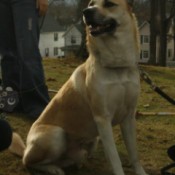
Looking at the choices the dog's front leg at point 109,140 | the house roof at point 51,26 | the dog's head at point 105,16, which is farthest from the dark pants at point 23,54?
the house roof at point 51,26

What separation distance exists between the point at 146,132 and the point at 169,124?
0.60 m

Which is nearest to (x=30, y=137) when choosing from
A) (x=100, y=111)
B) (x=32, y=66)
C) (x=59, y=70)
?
(x=100, y=111)

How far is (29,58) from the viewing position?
5.99m

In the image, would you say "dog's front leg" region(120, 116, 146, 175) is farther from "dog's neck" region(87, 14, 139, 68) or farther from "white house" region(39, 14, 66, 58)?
"white house" region(39, 14, 66, 58)

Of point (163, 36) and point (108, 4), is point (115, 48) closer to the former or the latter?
point (108, 4)

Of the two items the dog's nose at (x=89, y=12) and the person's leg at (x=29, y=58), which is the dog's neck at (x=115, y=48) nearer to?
the dog's nose at (x=89, y=12)

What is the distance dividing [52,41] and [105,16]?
236ft

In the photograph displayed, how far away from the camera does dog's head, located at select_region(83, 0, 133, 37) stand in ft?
13.2

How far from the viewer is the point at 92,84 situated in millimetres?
4152

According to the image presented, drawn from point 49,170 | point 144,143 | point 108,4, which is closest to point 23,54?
point 144,143

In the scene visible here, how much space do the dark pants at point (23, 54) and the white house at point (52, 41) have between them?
2611 inches

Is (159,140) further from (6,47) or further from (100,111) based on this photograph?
(6,47)

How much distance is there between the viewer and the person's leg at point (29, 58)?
5.82 metres

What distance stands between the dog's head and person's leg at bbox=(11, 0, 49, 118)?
1.83 metres
